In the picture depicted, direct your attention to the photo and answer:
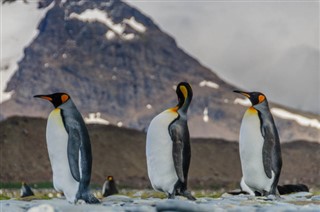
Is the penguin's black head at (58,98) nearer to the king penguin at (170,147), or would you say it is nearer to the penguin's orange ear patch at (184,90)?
the king penguin at (170,147)

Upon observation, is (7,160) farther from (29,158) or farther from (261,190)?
(261,190)

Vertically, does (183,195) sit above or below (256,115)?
below

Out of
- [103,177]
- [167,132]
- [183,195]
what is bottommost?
[103,177]

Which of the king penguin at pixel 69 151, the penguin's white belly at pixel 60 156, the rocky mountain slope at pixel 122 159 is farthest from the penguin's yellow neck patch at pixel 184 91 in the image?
the rocky mountain slope at pixel 122 159

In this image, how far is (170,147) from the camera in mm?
12727

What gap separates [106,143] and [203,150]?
992 inches

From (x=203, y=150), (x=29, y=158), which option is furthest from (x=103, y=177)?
(x=203, y=150)

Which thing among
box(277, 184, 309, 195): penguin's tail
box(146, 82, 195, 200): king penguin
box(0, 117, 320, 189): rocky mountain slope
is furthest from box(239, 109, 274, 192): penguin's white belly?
box(0, 117, 320, 189): rocky mountain slope

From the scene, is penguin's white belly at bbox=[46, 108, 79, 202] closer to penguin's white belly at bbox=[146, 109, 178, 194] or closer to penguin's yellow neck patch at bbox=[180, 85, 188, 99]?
penguin's white belly at bbox=[146, 109, 178, 194]

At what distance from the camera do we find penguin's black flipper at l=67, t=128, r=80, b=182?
11938mm

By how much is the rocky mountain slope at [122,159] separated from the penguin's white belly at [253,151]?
72853mm

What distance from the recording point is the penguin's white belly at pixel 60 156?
11969mm

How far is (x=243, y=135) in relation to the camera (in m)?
14.1

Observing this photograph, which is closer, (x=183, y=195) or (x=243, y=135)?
(x=183, y=195)
